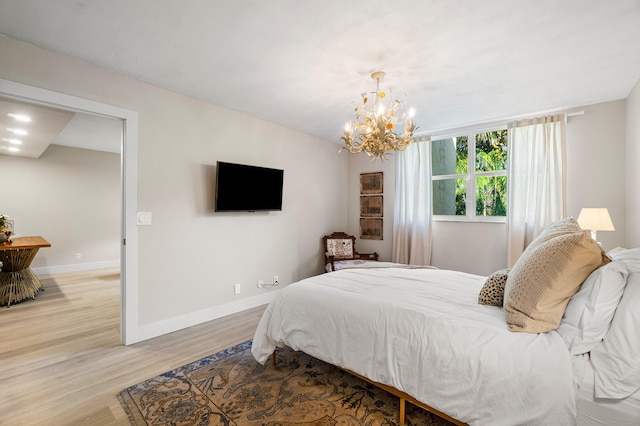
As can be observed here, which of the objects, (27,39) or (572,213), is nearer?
(27,39)

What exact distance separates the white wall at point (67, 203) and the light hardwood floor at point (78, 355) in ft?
8.00

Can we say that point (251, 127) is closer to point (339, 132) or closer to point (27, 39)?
point (339, 132)

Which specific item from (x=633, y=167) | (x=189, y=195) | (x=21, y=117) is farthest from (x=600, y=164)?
(x=21, y=117)

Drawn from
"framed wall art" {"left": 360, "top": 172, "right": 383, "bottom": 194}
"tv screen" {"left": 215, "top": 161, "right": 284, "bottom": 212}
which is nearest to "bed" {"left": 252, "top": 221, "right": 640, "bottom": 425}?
"tv screen" {"left": 215, "top": 161, "right": 284, "bottom": 212}

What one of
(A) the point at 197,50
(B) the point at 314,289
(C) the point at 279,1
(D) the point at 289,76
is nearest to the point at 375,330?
(B) the point at 314,289

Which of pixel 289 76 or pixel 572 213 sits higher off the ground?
pixel 289 76

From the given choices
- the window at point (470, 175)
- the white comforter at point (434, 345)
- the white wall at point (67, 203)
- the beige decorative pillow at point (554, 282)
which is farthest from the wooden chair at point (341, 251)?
the white wall at point (67, 203)

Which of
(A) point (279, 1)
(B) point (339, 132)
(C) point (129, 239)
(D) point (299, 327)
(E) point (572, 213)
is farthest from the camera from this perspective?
(B) point (339, 132)

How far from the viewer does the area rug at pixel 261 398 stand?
69.8 inches

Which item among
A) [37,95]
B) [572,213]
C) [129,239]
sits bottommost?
[129,239]

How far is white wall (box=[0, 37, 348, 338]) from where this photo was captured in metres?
2.54

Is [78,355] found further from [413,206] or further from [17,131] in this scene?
[413,206]

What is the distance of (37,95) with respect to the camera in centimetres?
229

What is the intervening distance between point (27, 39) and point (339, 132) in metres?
3.40
